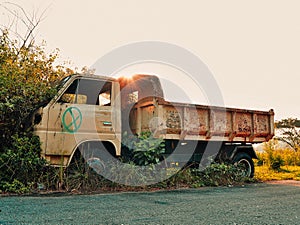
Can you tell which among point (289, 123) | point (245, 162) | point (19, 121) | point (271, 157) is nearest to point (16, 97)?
point (19, 121)

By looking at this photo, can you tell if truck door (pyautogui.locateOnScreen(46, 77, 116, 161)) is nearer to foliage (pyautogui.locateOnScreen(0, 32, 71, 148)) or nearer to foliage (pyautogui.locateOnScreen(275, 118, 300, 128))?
foliage (pyautogui.locateOnScreen(0, 32, 71, 148))

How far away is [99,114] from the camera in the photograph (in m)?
7.11

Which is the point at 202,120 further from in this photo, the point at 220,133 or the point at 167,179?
the point at 167,179

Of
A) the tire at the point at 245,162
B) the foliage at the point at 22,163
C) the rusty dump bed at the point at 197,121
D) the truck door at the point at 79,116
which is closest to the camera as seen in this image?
the foliage at the point at 22,163

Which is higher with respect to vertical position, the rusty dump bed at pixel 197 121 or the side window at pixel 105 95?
the side window at pixel 105 95

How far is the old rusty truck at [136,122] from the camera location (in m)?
6.74

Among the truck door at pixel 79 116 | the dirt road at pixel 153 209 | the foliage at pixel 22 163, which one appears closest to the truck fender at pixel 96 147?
the truck door at pixel 79 116

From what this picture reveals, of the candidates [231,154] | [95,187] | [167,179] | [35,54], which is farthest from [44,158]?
[231,154]

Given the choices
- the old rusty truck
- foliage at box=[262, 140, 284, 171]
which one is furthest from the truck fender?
foliage at box=[262, 140, 284, 171]

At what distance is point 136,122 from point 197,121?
1.56 metres

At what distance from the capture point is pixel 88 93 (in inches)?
286

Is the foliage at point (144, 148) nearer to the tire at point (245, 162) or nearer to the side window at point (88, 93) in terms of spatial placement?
the side window at point (88, 93)

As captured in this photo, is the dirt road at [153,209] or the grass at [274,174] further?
the grass at [274,174]

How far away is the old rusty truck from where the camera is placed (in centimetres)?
674
